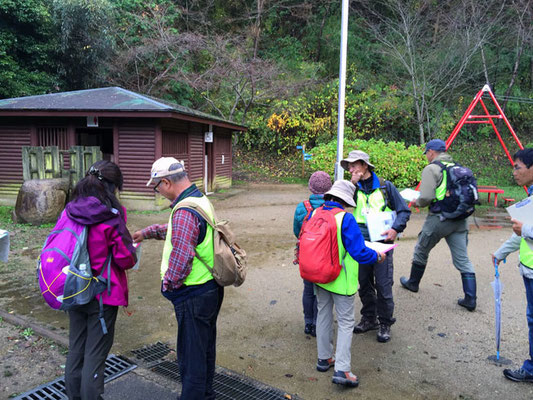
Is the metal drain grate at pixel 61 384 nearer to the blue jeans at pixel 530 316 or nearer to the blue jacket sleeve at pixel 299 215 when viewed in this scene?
the blue jacket sleeve at pixel 299 215

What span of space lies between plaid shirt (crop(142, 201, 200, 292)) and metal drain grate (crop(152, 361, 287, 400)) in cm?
123

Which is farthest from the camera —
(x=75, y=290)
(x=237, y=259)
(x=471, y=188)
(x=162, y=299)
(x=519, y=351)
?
(x=162, y=299)

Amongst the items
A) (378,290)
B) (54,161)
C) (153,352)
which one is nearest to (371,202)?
(378,290)

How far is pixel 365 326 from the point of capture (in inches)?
169

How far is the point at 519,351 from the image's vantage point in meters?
3.88

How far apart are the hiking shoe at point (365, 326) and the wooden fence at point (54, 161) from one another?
25.9ft

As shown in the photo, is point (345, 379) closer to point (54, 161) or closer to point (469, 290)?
point (469, 290)

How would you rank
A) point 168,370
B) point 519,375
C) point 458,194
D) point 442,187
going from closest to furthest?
point 519,375 → point 168,370 → point 458,194 → point 442,187

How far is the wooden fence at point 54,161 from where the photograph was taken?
981cm

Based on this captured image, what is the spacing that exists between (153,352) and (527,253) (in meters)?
3.32

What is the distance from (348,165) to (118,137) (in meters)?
9.26

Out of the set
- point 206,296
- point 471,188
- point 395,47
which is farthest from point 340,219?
point 395,47

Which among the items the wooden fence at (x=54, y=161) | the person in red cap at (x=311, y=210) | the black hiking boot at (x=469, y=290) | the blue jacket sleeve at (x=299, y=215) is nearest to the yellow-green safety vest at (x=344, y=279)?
the person in red cap at (x=311, y=210)

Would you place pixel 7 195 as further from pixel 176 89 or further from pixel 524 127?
A: pixel 524 127
